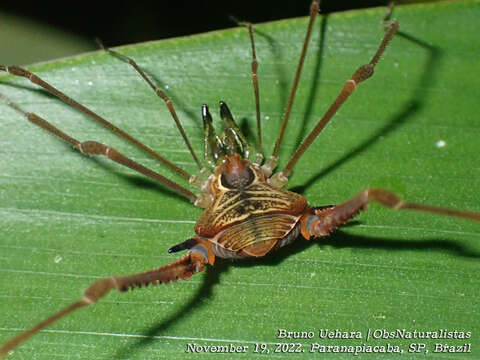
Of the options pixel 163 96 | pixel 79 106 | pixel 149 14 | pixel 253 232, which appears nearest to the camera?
pixel 253 232

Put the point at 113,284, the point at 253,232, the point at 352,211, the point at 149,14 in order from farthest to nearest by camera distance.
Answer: the point at 149,14
the point at 253,232
the point at 352,211
the point at 113,284

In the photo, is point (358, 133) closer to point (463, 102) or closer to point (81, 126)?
point (463, 102)

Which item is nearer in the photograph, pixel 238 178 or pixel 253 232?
pixel 253 232

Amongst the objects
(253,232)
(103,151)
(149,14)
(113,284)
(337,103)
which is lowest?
(113,284)

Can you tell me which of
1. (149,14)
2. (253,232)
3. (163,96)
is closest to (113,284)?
(253,232)

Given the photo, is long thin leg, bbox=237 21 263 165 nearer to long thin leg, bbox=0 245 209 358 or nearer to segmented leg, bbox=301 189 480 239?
segmented leg, bbox=301 189 480 239

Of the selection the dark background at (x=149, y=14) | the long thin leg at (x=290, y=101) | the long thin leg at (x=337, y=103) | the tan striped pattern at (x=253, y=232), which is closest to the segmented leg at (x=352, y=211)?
the tan striped pattern at (x=253, y=232)

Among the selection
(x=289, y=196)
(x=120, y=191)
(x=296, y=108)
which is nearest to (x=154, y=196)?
(x=120, y=191)

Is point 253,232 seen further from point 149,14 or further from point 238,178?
point 149,14
